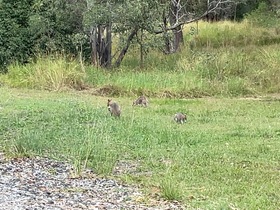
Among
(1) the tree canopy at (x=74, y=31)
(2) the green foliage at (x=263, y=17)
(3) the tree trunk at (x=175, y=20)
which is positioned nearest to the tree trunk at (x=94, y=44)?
(1) the tree canopy at (x=74, y=31)

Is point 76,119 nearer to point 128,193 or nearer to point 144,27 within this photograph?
point 128,193


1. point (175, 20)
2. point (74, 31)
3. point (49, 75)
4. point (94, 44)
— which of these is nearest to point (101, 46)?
point (94, 44)

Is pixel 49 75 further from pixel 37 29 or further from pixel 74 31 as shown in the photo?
pixel 74 31

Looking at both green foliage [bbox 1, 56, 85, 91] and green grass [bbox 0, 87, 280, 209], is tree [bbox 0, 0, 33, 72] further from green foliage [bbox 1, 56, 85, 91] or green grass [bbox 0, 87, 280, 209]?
green grass [bbox 0, 87, 280, 209]

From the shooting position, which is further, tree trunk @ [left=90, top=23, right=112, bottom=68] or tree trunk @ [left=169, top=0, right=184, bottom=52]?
tree trunk @ [left=169, top=0, right=184, bottom=52]

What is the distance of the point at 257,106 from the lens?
45.7ft

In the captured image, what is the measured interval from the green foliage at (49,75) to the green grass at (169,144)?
113 inches

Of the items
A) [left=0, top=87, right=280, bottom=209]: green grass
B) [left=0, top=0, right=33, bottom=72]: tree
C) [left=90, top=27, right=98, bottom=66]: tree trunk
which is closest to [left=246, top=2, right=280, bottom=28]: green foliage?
[left=90, top=27, right=98, bottom=66]: tree trunk

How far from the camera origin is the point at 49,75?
16.7 meters

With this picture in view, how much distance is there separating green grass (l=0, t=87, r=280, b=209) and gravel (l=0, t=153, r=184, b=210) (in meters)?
0.23

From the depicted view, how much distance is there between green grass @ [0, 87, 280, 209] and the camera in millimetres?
6633

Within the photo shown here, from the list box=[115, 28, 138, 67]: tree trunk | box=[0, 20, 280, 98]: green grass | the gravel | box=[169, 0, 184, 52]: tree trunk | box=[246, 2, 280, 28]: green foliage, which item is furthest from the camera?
box=[246, 2, 280, 28]: green foliage

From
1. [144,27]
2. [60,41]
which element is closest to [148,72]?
[144,27]

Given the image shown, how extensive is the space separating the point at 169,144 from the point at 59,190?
9.77 ft
